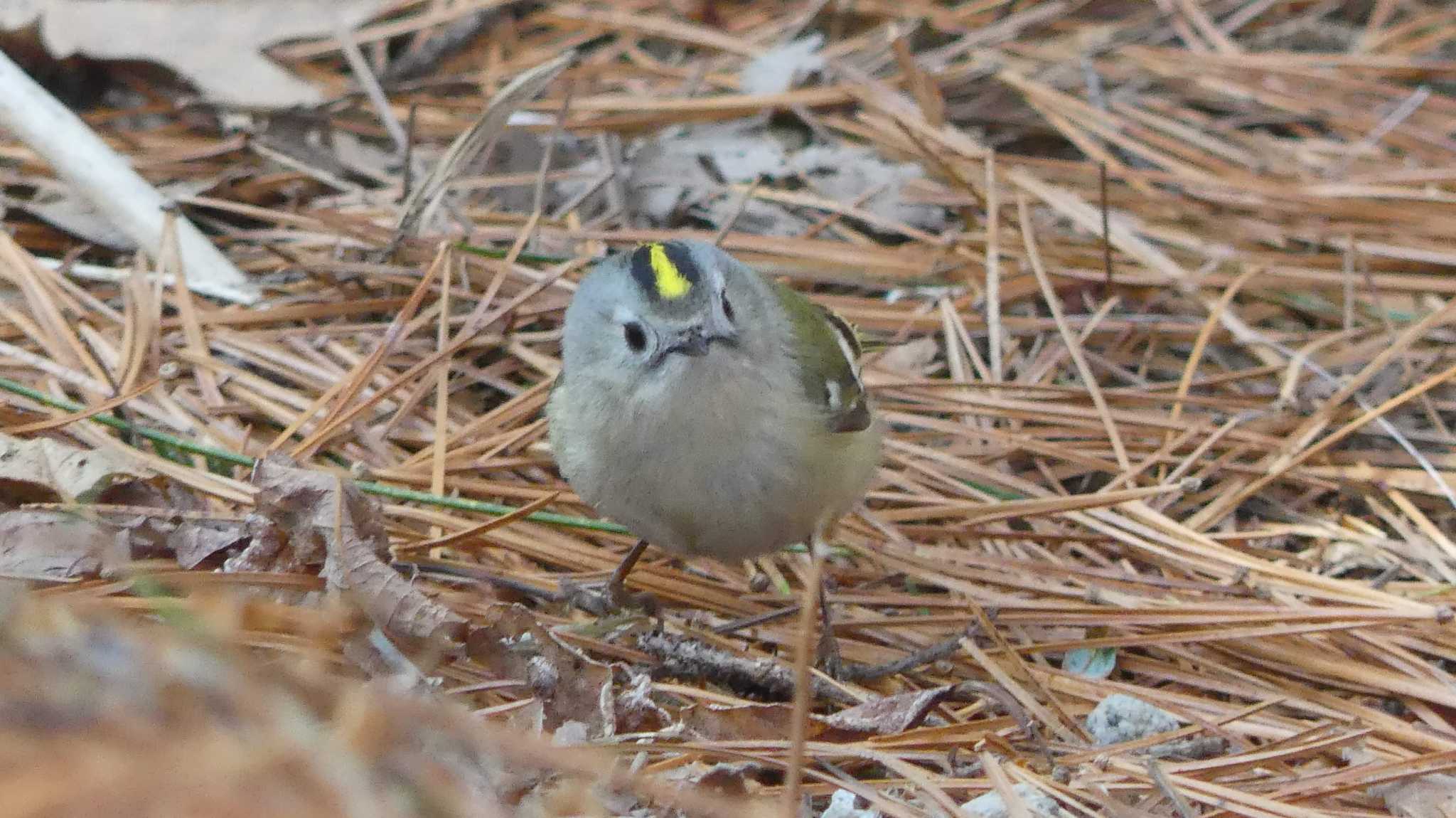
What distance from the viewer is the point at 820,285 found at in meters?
3.77

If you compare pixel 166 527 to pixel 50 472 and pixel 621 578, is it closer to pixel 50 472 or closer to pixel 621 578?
pixel 50 472

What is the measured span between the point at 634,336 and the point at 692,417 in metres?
0.19

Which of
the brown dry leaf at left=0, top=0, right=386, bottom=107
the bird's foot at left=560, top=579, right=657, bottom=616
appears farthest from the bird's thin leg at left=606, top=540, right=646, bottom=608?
the brown dry leaf at left=0, top=0, right=386, bottom=107

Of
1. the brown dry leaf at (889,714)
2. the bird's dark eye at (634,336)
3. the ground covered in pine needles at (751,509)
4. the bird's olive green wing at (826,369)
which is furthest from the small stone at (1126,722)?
the bird's dark eye at (634,336)

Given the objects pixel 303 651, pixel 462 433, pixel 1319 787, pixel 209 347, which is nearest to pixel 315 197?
pixel 209 347

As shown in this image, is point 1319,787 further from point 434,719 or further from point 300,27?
point 300,27

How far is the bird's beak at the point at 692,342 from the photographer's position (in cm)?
232

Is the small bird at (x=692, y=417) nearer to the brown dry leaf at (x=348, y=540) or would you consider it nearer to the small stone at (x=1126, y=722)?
the brown dry leaf at (x=348, y=540)

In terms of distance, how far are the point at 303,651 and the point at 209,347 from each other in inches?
63.5

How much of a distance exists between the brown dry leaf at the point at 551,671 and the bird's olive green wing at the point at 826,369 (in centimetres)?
74

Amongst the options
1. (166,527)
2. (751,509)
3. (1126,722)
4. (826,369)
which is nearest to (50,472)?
(166,527)

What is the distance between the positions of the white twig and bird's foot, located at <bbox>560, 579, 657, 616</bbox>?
1.30 m

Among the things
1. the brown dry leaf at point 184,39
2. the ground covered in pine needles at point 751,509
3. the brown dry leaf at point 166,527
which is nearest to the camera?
the ground covered in pine needles at point 751,509

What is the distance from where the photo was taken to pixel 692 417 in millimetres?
2336
